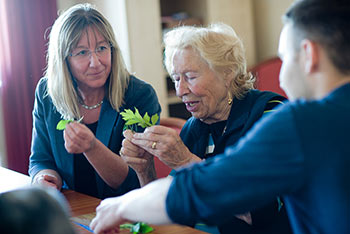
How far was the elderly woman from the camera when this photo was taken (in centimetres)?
186

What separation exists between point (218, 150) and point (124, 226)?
575 mm

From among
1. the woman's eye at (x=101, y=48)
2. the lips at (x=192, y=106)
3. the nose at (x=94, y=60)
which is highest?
the woman's eye at (x=101, y=48)

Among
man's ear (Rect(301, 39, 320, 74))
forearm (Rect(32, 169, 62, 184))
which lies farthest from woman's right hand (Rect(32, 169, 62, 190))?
man's ear (Rect(301, 39, 320, 74))

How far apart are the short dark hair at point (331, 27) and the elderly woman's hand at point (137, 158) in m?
1.07

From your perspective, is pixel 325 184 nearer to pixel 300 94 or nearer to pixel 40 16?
pixel 300 94

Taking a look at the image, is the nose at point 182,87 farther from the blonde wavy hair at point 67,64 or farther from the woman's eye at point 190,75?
the blonde wavy hair at point 67,64

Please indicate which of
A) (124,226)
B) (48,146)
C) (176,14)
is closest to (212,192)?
(124,226)

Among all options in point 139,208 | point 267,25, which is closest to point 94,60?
point 139,208

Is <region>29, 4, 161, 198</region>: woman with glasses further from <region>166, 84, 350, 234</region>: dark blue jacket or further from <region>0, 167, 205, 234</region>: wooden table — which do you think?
<region>166, 84, 350, 234</region>: dark blue jacket

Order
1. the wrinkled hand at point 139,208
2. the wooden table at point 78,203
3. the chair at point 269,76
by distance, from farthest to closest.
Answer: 1. the chair at point 269,76
2. the wooden table at point 78,203
3. the wrinkled hand at point 139,208

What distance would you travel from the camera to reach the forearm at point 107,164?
195 cm

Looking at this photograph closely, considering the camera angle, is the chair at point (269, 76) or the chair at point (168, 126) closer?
the chair at point (168, 126)

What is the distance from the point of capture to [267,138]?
2.96ft

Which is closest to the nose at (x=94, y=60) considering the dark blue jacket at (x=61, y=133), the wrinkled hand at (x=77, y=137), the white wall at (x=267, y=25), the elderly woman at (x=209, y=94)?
the dark blue jacket at (x=61, y=133)
